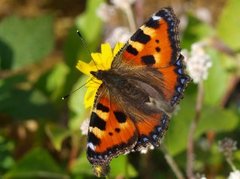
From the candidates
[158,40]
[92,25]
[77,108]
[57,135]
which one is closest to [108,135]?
[158,40]

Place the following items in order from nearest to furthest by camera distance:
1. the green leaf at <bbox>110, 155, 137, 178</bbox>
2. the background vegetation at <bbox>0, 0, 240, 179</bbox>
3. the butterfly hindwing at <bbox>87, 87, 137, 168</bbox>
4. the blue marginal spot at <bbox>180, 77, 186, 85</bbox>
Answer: the butterfly hindwing at <bbox>87, 87, 137, 168</bbox>, the blue marginal spot at <bbox>180, 77, 186, 85</bbox>, the green leaf at <bbox>110, 155, 137, 178</bbox>, the background vegetation at <bbox>0, 0, 240, 179</bbox>

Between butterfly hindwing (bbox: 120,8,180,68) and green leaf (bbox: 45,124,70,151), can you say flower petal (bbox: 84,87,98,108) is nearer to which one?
butterfly hindwing (bbox: 120,8,180,68)

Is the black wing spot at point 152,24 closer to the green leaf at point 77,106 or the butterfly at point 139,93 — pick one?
the butterfly at point 139,93

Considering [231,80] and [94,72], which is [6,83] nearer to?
[94,72]

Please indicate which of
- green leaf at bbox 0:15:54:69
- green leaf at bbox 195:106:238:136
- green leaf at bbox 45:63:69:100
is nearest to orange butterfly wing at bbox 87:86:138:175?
green leaf at bbox 195:106:238:136

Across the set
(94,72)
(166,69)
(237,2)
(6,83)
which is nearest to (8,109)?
(6,83)
